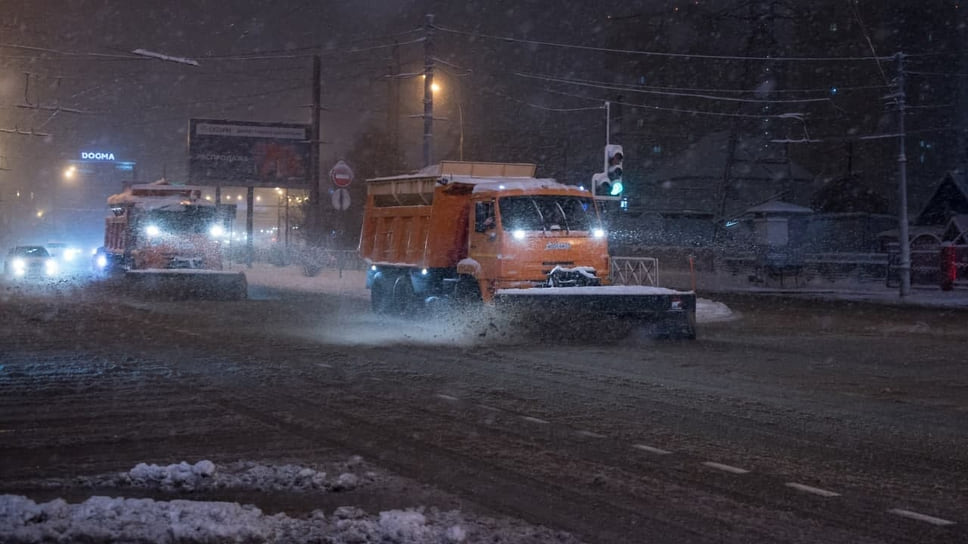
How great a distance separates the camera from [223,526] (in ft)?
19.3

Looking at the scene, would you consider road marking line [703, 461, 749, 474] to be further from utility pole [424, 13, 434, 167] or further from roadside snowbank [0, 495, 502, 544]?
utility pole [424, 13, 434, 167]

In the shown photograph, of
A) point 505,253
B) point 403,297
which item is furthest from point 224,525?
point 403,297

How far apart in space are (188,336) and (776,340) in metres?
10.8

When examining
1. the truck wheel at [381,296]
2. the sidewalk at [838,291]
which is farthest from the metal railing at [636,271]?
the sidewalk at [838,291]

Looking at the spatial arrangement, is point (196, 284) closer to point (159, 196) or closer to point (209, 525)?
point (159, 196)

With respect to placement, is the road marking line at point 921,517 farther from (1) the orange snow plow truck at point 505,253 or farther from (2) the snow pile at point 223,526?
(1) the orange snow plow truck at point 505,253

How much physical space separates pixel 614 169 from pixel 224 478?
17025mm

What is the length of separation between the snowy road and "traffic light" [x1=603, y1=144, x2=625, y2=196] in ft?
17.3

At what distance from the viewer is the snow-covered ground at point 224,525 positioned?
5703mm

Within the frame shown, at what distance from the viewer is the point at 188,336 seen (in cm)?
1831

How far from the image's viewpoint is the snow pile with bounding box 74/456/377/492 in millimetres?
7031

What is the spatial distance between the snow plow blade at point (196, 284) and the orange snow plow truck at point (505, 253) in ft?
24.7

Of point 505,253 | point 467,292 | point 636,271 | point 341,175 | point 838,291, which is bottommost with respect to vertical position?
point 838,291

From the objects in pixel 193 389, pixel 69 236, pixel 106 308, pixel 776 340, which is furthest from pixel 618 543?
pixel 69 236
